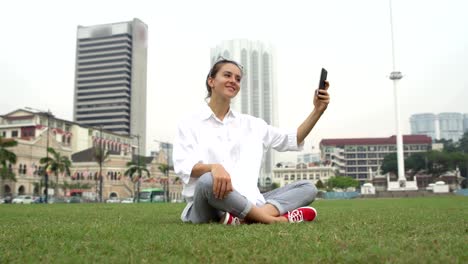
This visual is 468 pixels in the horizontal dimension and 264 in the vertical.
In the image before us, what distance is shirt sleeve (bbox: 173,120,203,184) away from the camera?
11.1ft

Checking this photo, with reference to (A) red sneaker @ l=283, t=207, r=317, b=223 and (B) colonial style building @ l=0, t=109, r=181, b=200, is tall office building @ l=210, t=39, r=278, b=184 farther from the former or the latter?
(A) red sneaker @ l=283, t=207, r=317, b=223

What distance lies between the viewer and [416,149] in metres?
102

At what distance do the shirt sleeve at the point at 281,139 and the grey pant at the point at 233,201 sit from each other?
30cm

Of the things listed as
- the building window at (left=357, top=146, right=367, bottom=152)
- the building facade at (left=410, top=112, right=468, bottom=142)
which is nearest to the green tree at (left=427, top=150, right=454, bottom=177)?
the building window at (left=357, top=146, right=367, bottom=152)

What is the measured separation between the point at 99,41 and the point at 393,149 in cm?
7151

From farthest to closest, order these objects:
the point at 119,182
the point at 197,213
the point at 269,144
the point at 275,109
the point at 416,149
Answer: the point at 275,109
the point at 416,149
the point at 119,182
the point at 269,144
the point at 197,213

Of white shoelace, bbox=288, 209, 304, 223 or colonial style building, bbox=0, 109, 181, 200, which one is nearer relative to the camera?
white shoelace, bbox=288, 209, 304, 223

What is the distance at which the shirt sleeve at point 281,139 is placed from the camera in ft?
12.1

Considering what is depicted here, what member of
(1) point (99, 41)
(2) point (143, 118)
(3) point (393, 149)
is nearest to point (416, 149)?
(3) point (393, 149)

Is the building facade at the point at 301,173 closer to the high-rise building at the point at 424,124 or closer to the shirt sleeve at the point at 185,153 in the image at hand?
the shirt sleeve at the point at 185,153

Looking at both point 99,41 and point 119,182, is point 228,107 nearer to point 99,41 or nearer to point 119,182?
point 119,182

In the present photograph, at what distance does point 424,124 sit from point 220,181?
19772 centimetres

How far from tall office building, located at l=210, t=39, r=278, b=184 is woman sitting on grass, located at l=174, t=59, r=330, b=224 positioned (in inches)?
4404

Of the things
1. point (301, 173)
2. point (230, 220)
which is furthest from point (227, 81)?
point (301, 173)
